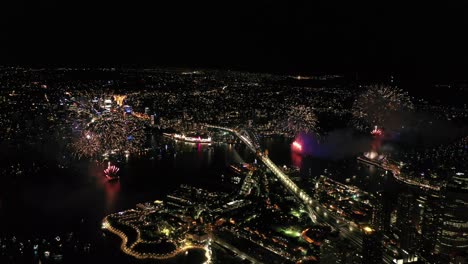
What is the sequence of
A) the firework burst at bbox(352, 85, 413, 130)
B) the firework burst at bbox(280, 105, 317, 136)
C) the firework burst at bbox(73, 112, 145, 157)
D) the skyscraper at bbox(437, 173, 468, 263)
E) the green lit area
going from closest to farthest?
the skyscraper at bbox(437, 173, 468, 263) < the green lit area < the firework burst at bbox(73, 112, 145, 157) < the firework burst at bbox(352, 85, 413, 130) < the firework burst at bbox(280, 105, 317, 136)

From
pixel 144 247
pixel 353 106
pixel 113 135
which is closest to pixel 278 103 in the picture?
pixel 353 106

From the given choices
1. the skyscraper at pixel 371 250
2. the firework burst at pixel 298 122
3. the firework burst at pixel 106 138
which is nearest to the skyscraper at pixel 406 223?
the skyscraper at pixel 371 250

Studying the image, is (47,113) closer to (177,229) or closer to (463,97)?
(177,229)

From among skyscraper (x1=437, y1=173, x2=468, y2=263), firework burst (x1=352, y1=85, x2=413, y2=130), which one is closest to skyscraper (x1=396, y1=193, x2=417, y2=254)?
skyscraper (x1=437, y1=173, x2=468, y2=263)

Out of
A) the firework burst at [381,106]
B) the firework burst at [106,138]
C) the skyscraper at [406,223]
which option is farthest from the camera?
the firework burst at [381,106]

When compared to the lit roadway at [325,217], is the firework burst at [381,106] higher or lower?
higher

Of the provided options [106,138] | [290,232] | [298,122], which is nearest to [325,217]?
[290,232]

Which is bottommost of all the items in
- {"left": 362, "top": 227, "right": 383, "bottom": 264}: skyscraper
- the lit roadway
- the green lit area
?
the green lit area

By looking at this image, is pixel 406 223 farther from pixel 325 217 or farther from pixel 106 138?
pixel 106 138

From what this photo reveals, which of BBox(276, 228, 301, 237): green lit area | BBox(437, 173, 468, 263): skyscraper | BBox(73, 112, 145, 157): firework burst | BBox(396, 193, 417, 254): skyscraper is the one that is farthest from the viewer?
BBox(73, 112, 145, 157): firework burst

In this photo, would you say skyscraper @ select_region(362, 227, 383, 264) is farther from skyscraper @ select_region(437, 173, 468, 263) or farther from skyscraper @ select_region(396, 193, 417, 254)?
skyscraper @ select_region(437, 173, 468, 263)

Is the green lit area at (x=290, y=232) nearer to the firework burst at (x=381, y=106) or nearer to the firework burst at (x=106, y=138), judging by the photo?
the firework burst at (x=106, y=138)
